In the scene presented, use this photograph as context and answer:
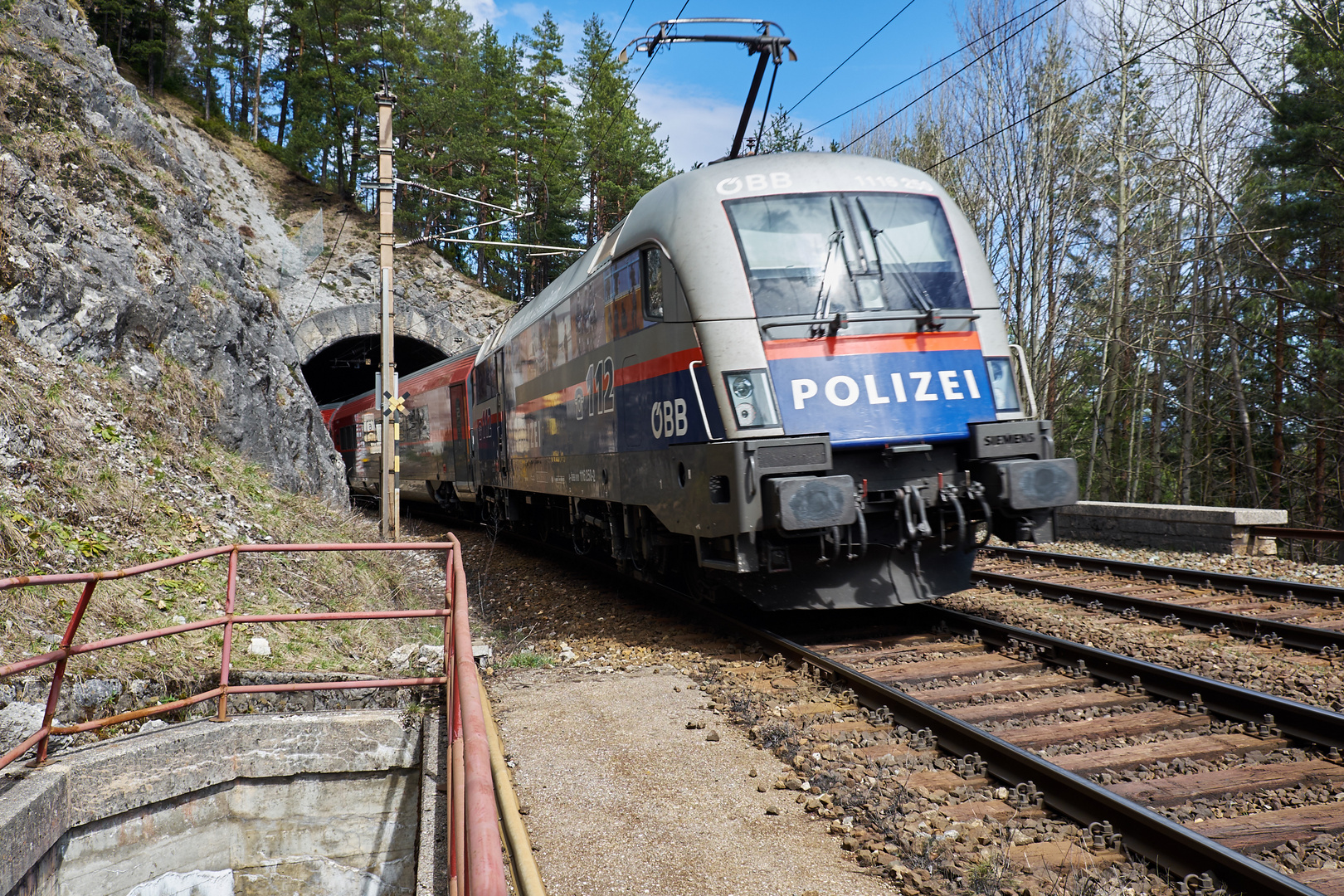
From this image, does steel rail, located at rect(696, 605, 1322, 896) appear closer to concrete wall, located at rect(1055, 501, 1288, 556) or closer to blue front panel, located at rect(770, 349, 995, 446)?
blue front panel, located at rect(770, 349, 995, 446)

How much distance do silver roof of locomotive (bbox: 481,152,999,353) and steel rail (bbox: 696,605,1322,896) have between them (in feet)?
9.39

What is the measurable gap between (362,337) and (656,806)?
28.6m

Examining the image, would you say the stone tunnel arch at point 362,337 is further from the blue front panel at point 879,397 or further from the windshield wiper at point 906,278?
the blue front panel at point 879,397

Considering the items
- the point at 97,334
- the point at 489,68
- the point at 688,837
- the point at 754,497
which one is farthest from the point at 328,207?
the point at 688,837

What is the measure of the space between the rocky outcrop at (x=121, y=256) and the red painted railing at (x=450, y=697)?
19.1 ft

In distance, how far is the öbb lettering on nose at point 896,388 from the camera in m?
6.39

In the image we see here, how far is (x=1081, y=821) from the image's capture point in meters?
3.77

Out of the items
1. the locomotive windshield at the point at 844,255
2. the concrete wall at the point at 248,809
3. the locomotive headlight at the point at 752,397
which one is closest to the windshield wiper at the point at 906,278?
the locomotive windshield at the point at 844,255

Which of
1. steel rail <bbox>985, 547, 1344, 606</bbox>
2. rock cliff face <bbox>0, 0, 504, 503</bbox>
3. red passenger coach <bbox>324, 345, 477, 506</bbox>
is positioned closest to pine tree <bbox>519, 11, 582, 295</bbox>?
red passenger coach <bbox>324, 345, 477, 506</bbox>

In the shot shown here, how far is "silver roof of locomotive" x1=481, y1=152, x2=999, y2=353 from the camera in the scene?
6547 mm

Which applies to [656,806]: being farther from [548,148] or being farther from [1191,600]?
[548,148]

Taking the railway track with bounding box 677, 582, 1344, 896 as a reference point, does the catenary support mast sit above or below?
above

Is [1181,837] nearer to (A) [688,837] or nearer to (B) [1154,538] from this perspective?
(A) [688,837]

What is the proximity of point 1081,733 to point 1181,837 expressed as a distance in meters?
1.39
